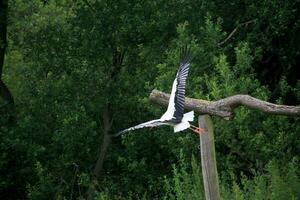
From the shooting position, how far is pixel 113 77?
13.3 metres

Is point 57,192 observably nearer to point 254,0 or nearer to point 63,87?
point 63,87

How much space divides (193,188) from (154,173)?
4956 millimetres

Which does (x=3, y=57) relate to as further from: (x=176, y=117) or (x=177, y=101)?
(x=176, y=117)

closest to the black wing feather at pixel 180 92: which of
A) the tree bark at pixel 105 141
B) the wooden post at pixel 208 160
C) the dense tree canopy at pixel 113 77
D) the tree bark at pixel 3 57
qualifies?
the wooden post at pixel 208 160

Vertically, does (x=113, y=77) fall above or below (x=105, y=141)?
above

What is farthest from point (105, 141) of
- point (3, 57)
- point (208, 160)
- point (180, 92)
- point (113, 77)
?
point (208, 160)

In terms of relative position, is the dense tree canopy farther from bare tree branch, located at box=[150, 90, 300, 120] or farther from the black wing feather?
bare tree branch, located at box=[150, 90, 300, 120]

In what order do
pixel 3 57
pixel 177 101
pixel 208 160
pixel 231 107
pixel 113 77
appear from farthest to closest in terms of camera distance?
pixel 3 57, pixel 113 77, pixel 177 101, pixel 231 107, pixel 208 160

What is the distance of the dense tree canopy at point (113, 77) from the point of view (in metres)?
11.4

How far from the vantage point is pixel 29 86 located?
44.4 ft

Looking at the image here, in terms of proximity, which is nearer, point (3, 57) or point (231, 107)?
point (231, 107)

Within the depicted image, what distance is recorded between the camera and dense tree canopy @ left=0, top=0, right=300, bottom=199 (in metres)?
11.4

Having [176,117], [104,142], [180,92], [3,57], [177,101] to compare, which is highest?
[3,57]

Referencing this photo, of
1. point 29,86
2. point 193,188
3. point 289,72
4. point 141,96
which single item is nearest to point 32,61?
point 29,86
